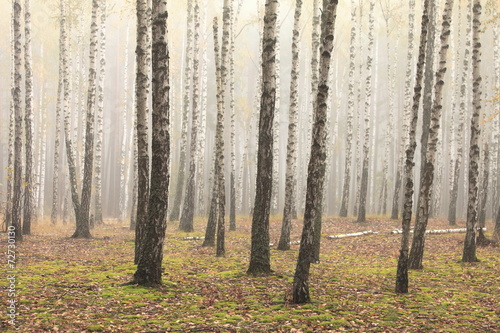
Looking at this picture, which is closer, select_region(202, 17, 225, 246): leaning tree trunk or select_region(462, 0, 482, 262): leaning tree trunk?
select_region(462, 0, 482, 262): leaning tree trunk

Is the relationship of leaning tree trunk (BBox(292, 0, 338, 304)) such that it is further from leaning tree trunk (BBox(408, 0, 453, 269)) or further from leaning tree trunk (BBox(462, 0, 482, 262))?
leaning tree trunk (BBox(462, 0, 482, 262))

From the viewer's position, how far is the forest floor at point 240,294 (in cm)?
696

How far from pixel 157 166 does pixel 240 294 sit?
300 centimetres

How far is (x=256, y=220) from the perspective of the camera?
1058cm

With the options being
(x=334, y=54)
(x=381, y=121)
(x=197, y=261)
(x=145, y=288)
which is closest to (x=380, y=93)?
(x=381, y=121)

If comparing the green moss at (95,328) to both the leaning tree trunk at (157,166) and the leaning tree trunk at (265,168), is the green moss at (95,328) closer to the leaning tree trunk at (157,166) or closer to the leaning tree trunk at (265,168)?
the leaning tree trunk at (157,166)

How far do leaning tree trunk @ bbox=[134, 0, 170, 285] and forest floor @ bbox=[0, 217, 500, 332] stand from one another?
0.52 m

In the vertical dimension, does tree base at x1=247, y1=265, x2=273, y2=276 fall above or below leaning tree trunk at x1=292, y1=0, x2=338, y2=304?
below

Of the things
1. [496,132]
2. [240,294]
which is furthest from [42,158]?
[496,132]

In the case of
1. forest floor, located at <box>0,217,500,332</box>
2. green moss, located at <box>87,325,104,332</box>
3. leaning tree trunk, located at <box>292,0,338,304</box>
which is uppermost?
leaning tree trunk, located at <box>292,0,338,304</box>

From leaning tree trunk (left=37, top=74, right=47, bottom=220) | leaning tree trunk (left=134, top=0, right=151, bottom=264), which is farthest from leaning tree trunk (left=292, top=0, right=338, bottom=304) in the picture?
leaning tree trunk (left=37, top=74, right=47, bottom=220)

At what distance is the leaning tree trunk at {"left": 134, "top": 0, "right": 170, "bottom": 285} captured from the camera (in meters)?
8.87

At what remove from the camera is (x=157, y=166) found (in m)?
8.88

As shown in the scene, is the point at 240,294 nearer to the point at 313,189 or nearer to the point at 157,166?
the point at 313,189
